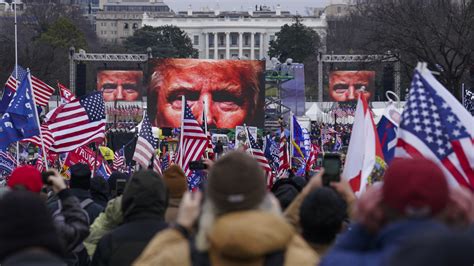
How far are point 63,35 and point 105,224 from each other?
307 feet

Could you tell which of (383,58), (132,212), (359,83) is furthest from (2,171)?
(359,83)

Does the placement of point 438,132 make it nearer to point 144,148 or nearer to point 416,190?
point 416,190

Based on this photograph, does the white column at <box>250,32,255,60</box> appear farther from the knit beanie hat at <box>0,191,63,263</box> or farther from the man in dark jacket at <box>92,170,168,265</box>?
the knit beanie hat at <box>0,191,63,263</box>

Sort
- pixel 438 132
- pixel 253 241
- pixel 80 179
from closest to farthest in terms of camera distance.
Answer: pixel 253 241, pixel 438 132, pixel 80 179

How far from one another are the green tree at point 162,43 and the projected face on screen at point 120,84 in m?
42.6

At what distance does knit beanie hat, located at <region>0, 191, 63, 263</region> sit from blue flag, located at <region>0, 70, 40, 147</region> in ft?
40.7

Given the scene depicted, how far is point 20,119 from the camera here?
679 inches

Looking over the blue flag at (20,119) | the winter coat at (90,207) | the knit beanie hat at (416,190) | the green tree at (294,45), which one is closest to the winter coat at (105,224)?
the winter coat at (90,207)

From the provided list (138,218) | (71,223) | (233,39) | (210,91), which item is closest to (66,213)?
(71,223)

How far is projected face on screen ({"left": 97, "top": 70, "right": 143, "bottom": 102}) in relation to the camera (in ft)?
→ 210

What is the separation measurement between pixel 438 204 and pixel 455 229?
0.09 metres

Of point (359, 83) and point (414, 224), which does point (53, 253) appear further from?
point (359, 83)

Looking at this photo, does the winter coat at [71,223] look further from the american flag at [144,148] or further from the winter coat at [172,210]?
the american flag at [144,148]

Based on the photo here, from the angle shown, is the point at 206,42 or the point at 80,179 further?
the point at 206,42
